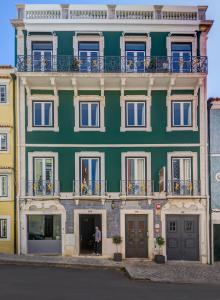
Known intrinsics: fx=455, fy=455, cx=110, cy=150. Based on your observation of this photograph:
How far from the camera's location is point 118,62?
25422mm

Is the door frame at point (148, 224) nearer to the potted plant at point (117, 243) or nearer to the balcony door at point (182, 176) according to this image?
the potted plant at point (117, 243)

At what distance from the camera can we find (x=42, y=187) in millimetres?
25203

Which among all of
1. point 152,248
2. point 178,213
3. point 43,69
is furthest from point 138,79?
point 152,248

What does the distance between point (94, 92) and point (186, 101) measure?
5.25 meters

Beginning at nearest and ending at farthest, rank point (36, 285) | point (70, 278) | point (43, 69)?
point (36, 285)
point (70, 278)
point (43, 69)

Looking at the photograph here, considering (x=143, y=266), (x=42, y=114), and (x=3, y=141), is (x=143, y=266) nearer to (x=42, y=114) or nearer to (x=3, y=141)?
(x=42, y=114)

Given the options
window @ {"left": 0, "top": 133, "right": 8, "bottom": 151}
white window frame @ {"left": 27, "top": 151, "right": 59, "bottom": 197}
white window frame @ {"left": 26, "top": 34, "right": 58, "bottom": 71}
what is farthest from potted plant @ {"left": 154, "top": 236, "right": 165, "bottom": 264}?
white window frame @ {"left": 26, "top": 34, "right": 58, "bottom": 71}

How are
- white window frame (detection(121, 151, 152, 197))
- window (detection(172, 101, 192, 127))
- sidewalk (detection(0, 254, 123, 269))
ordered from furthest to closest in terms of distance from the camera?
window (detection(172, 101, 192, 127)) → white window frame (detection(121, 151, 152, 197)) → sidewalk (detection(0, 254, 123, 269))

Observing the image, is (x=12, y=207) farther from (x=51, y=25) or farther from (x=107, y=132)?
(x=51, y=25)

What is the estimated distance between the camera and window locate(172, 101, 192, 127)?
25.8 metres

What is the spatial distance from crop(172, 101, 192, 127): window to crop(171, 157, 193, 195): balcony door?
2.06 meters

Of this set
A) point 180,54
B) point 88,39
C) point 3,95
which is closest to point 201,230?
point 180,54

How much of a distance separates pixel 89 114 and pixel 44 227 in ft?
22.4

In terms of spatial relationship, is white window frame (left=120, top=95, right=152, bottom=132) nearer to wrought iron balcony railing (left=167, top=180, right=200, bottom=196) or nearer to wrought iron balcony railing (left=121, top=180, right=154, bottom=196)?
wrought iron balcony railing (left=121, top=180, right=154, bottom=196)
